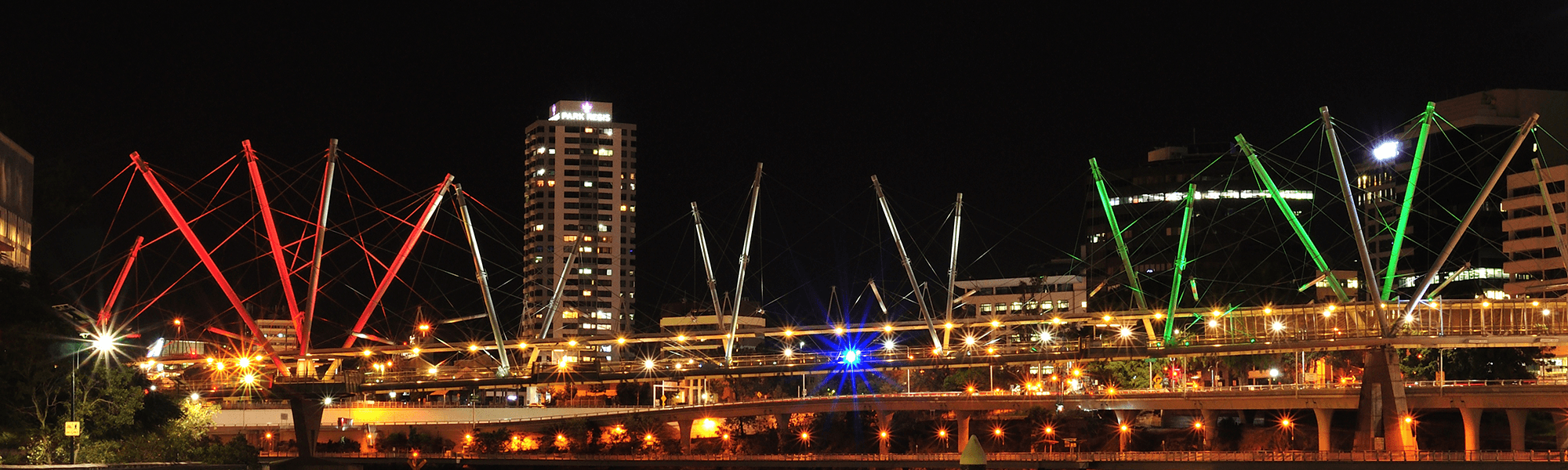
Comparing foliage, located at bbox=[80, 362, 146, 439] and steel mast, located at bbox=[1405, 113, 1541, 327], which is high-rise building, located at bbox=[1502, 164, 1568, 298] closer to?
steel mast, located at bbox=[1405, 113, 1541, 327]

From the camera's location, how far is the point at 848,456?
105125 mm

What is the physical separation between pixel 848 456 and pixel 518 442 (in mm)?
26937

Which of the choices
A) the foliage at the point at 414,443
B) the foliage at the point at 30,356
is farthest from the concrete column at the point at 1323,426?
the foliage at the point at 30,356

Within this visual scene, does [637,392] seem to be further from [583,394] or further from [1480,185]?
[1480,185]

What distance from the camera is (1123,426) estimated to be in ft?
361

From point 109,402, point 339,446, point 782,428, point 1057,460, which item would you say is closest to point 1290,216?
point 1057,460

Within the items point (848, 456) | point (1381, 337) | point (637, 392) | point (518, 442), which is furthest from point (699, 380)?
point (1381, 337)

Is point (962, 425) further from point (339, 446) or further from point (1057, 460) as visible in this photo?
point (339, 446)

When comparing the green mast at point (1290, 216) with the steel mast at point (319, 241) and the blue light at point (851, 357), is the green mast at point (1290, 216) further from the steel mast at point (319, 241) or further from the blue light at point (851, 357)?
the steel mast at point (319, 241)

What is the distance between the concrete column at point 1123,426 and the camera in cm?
11019

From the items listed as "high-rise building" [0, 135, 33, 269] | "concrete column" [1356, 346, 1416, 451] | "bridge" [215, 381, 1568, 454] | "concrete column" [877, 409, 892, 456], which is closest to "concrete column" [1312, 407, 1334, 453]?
"bridge" [215, 381, 1568, 454]

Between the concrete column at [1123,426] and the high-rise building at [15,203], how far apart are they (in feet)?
234

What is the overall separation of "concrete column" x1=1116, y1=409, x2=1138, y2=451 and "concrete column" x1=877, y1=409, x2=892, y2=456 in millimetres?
16983

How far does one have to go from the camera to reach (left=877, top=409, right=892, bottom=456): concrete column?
376ft
